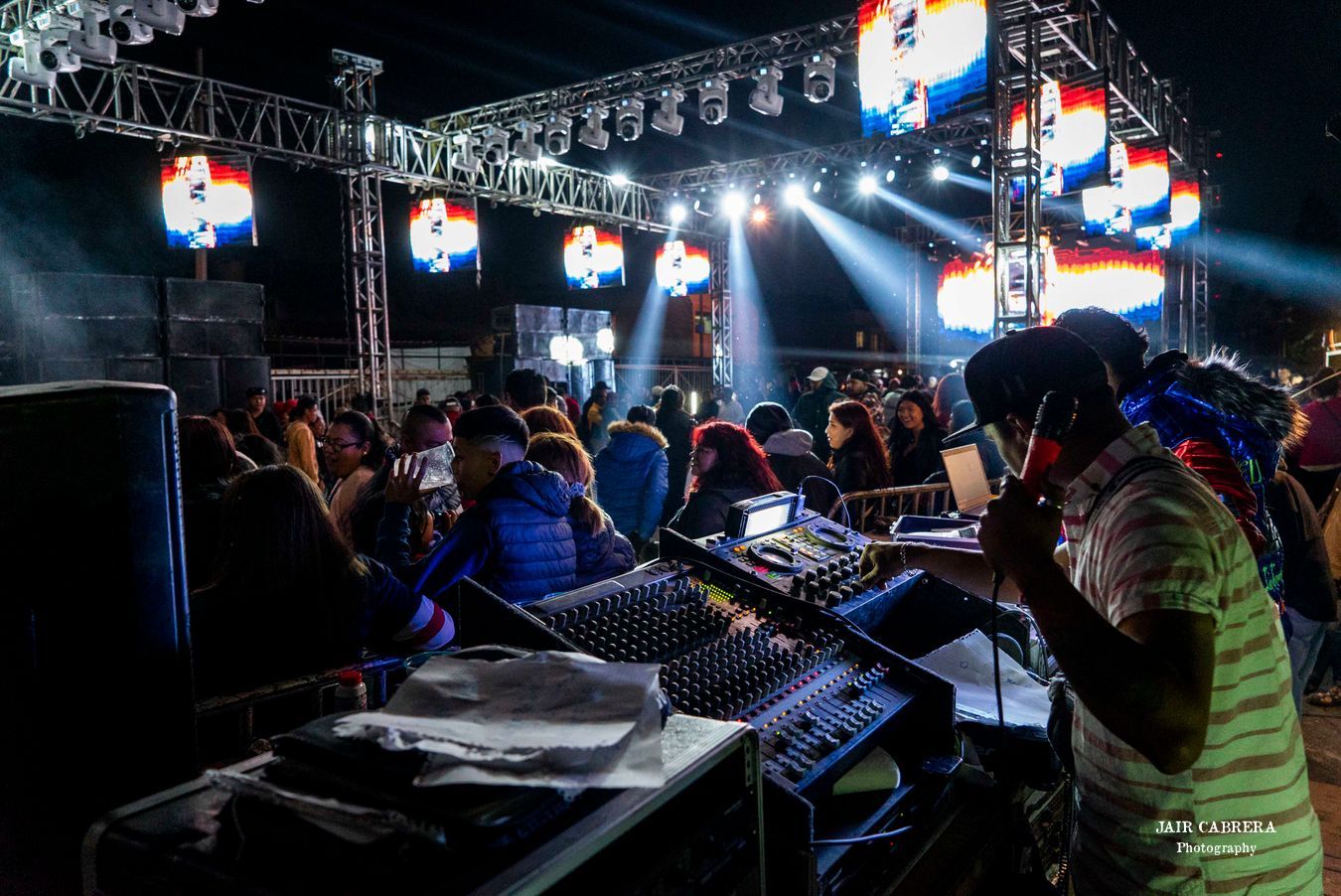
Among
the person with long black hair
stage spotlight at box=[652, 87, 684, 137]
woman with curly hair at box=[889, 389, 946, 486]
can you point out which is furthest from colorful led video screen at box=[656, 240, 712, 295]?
the person with long black hair

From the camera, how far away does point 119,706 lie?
48.1 inches

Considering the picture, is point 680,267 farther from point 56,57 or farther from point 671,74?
point 56,57

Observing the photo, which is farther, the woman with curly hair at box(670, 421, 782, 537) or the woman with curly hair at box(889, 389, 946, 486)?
the woman with curly hair at box(889, 389, 946, 486)

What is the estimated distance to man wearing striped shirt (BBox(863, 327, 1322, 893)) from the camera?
1279mm

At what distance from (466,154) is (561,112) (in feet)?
6.68

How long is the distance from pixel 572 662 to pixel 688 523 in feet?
11.3

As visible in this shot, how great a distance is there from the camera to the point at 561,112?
Result: 1349 centimetres

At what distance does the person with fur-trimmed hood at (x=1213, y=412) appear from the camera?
9.14ft

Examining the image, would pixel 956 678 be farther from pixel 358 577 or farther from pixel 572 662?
pixel 358 577

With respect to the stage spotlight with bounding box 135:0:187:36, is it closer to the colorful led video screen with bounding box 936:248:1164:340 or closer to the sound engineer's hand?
the sound engineer's hand

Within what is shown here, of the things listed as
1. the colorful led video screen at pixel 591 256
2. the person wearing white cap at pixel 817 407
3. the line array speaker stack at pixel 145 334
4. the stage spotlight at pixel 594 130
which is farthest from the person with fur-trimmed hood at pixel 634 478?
the colorful led video screen at pixel 591 256

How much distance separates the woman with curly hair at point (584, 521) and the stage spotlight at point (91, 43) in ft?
25.0

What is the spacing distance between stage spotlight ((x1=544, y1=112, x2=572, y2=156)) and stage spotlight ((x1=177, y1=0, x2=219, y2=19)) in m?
5.86

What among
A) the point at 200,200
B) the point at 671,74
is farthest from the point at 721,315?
the point at 200,200
